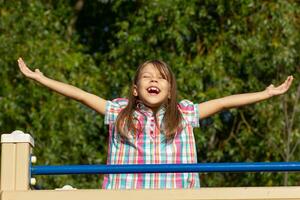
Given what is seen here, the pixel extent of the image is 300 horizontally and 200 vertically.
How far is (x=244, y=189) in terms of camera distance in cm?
546

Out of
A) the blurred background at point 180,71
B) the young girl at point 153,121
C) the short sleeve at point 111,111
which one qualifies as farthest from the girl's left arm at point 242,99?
the blurred background at point 180,71

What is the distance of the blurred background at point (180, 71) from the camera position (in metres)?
12.0

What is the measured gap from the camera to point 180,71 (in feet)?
40.7

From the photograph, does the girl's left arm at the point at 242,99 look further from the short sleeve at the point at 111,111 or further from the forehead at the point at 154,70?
the short sleeve at the point at 111,111

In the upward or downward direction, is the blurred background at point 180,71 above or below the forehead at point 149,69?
above

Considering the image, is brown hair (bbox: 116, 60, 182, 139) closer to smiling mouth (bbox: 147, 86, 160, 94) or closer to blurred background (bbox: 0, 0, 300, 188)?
smiling mouth (bbox: 147, 86, 160, 94)

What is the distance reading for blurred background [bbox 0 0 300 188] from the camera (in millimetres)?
12016

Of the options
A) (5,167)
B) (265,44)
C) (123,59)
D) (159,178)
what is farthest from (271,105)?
(5,167)

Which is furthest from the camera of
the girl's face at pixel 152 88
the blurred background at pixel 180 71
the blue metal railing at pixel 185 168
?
the blurred background at pixel 180 71

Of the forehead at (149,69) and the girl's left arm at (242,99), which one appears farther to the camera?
the forehead at (149,69)

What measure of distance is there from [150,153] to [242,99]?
56cm

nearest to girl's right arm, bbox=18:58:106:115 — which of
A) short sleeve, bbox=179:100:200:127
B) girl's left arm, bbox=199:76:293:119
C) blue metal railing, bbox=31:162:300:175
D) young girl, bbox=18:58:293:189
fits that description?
young girl, bbox=18:58:293:189

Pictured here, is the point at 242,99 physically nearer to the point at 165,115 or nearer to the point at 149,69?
the point at 165,115

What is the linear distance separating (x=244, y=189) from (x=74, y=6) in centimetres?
957
